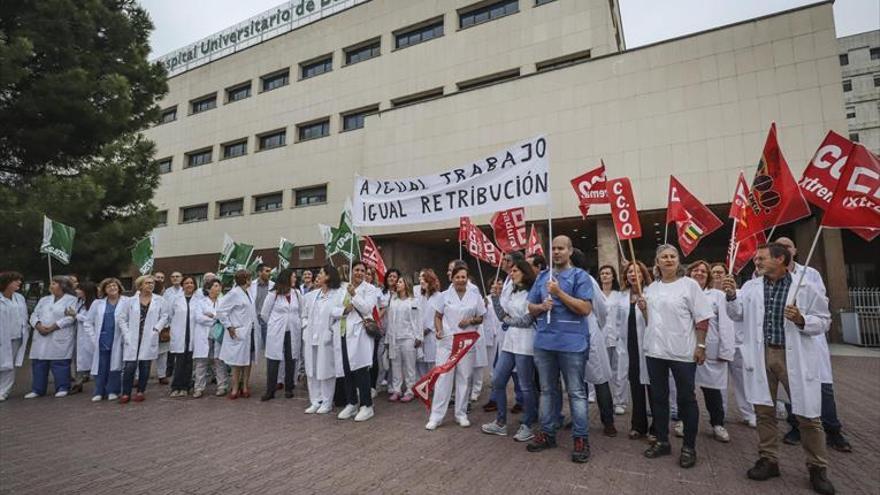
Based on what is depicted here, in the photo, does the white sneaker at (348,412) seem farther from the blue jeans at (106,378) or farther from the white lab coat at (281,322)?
the blue jeans at (106,378)

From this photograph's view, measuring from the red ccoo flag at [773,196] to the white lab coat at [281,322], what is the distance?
22.2 feet

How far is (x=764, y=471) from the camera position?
392 centimetres

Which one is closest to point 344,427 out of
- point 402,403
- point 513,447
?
point 402,403

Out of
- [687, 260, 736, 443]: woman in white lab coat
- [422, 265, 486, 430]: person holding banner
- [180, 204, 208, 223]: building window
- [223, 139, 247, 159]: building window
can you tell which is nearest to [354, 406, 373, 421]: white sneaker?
[422, 265, 486, 430]: person holding banner

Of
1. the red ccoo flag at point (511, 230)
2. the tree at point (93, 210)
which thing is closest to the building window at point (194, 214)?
the tree at point (93, 210)

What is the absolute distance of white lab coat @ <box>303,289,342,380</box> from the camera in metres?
6.49

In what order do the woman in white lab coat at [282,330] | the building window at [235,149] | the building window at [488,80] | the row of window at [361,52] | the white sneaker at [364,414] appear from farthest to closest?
the building window at [235,149]
the row of window at [361,52]
the building window at [488,80]
the woman in white lab coat at [282,330]
the white sneaker at [364,414]

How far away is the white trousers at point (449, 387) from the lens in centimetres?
578

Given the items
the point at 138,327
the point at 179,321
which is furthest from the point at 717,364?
the point at 138,327

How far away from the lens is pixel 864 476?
404 centimetres

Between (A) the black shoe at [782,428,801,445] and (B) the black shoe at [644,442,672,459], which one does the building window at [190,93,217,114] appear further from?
(A) the black shoe at [782,428,801,445]

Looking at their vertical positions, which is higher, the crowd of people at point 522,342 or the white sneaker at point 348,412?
the crowd of people at point 522,342

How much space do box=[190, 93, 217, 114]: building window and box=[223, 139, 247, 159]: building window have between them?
3.77 m

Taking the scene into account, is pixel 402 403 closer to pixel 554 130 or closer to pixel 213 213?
pixel 554 130
